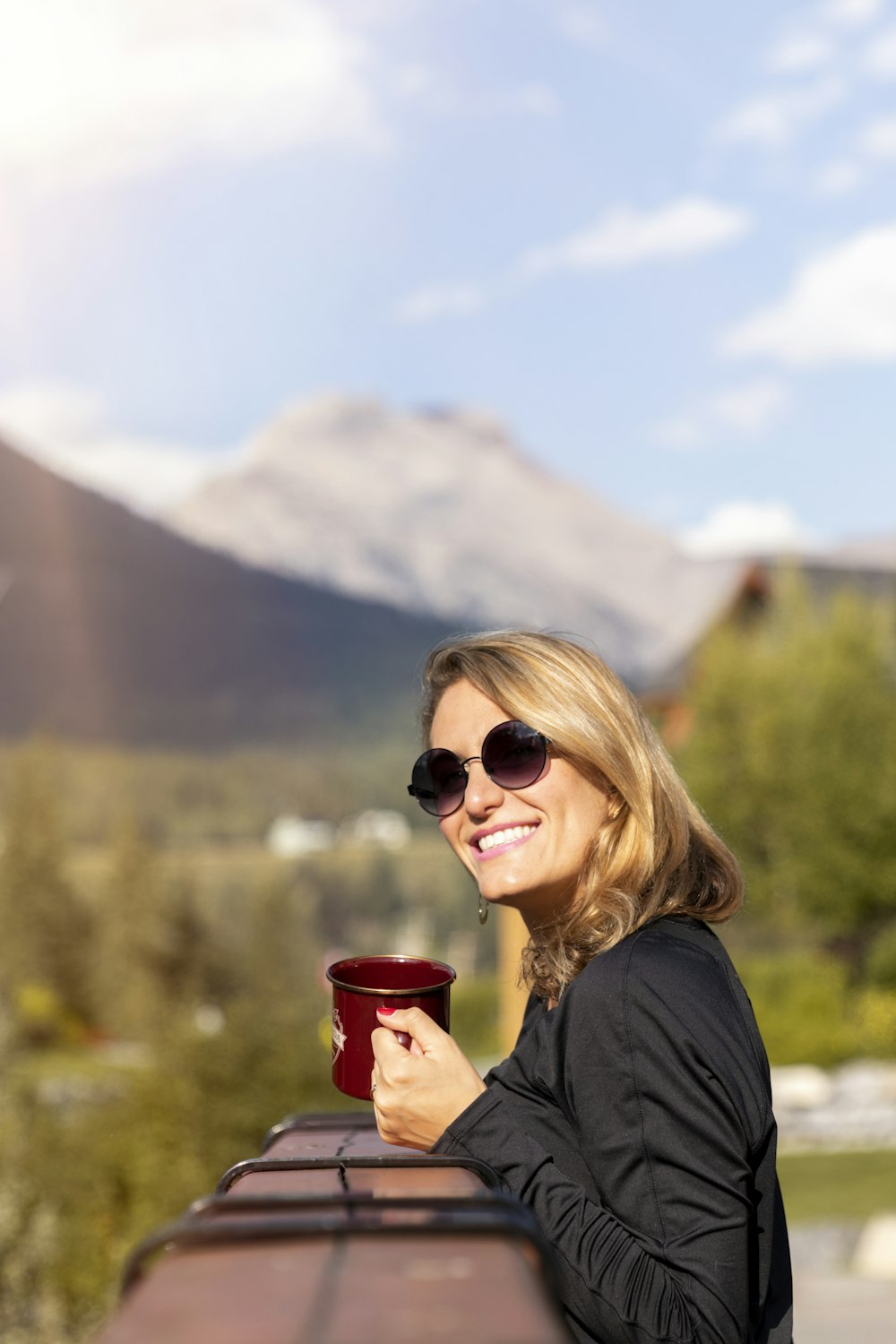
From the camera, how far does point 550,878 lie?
183 centimetres

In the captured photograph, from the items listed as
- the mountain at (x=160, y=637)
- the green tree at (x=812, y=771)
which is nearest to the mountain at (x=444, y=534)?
the mountain at (x=160, y=637)

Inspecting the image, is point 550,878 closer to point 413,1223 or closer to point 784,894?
point 413,1223

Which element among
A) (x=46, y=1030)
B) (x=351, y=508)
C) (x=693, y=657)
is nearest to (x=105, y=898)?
(x=46, y=1030)

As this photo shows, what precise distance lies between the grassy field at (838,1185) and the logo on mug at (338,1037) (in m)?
9.67

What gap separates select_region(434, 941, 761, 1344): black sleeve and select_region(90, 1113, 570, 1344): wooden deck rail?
0.97 ft

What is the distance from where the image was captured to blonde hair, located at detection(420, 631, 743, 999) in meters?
1.79

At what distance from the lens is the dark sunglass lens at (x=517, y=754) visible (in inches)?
71.2

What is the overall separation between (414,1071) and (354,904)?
3429 cm

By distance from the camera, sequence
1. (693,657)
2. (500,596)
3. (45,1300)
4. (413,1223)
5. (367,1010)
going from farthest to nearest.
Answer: (500,596) → (693,657) → (45,1300) → (367,1010) → (413,1223)

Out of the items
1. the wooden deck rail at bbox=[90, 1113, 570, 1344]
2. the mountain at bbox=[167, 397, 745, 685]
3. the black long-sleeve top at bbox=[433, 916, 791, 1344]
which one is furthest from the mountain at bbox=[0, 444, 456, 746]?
the wooden deck rail at bbox=[90, 1113, 570, 1344]

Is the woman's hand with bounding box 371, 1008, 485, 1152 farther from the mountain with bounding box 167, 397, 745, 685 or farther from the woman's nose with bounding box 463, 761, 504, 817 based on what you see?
the mountain with bounding box 167, 397, 745, 685

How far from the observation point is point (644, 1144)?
1448 mm

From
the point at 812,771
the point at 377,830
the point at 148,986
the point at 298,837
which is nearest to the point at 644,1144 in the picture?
the point at 812,771

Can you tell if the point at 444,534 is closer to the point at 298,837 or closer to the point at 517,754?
the point at 298,837
